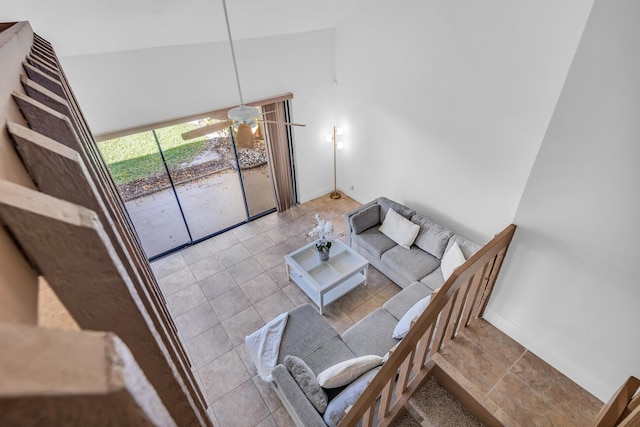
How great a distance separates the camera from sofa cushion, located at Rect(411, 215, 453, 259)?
4473 millimetres

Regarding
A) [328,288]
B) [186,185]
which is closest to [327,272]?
[328,288]

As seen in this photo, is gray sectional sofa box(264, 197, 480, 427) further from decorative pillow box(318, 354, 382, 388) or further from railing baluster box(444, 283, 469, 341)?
railing baluster box(444, 283, 469, 341)

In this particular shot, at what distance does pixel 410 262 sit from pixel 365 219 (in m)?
0.97

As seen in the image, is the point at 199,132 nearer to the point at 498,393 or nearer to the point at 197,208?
the point at 197,208

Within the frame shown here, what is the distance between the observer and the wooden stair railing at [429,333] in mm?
1746

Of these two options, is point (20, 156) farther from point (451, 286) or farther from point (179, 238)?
point (179, 238)

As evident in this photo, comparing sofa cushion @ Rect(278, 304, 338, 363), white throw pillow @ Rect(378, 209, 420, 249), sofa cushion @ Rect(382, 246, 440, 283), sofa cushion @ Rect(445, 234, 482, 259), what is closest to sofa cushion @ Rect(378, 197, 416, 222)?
white throw pillow @ Rect(378, 209, 420, 249)

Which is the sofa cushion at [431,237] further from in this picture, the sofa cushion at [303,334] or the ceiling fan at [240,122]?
the ceiling fan at [240,122]

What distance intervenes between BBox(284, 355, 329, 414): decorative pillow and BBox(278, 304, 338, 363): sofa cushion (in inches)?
16.5

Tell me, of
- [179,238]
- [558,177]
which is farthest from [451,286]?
[179,238]

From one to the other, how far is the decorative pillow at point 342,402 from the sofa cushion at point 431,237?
226 cm

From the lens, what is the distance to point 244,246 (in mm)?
5617

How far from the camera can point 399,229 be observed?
481cm

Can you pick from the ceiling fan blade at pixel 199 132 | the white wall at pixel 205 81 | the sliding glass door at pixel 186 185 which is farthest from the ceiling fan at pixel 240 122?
the sliding glass door at pixel 186 185
